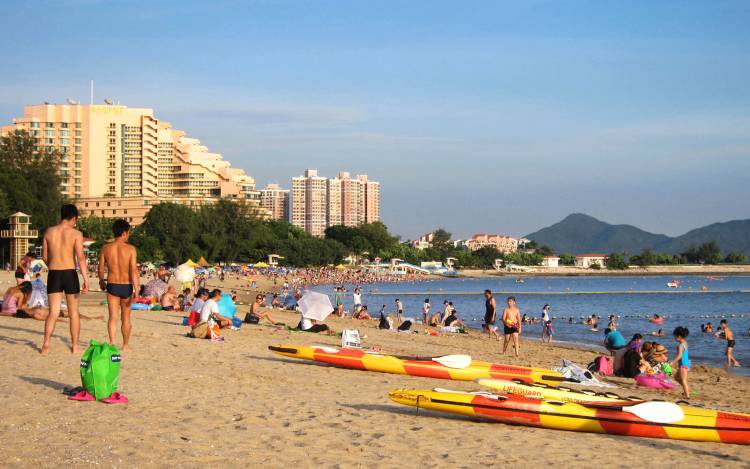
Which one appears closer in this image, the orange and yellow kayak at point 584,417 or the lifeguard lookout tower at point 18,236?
the orange and yellow kayak at point 584,417

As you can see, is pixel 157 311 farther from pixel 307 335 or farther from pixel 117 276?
pixel 117 276

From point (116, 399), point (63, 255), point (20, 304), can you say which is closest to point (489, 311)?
point (20, 304)

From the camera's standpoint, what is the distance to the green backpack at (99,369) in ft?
24.5

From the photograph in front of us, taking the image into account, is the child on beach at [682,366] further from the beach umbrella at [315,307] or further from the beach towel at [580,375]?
the beach umbrella at [315,307]

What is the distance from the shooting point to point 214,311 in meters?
14.7

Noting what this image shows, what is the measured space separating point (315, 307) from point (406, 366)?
705cm

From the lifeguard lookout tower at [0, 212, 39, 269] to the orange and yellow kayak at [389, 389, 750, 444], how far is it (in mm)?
48919

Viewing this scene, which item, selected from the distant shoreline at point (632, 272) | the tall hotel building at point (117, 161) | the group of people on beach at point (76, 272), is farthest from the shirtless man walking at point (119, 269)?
the distant shoreline at point (632, 272)

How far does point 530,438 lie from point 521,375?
3.53m

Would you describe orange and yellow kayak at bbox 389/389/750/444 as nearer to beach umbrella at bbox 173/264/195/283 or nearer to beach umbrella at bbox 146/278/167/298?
beach umbrella at bbox 146/278/167/298

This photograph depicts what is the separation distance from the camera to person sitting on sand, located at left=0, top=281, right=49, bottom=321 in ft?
45.3

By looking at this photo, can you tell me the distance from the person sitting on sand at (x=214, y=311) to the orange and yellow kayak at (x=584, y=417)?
22.4 feet

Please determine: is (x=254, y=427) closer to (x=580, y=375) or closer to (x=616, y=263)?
(x=580, y=375)

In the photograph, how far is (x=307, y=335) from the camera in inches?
668
